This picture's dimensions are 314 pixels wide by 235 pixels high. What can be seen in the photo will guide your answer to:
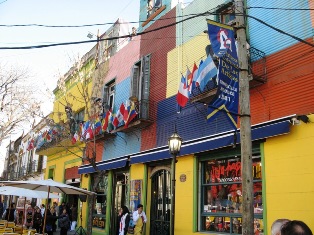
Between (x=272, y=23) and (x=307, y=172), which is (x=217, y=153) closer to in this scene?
(x=307, y=172)

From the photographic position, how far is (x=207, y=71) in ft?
29.7

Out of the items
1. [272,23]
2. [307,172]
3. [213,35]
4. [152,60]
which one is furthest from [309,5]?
[152,60]

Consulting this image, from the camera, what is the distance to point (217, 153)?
1105 cm

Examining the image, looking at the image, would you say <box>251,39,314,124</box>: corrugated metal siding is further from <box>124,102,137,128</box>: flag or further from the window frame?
<box>124,102,137,128</box>: flag

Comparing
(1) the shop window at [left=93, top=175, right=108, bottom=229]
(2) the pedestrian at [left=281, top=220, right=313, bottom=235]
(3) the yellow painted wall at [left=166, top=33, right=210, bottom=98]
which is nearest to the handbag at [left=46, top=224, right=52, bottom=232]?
(1) the shop window at [left=93, top=175, right=108, bottom=229]

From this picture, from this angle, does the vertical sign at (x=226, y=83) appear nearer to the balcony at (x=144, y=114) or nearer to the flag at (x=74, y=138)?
the balcony at (x=144, y=114)

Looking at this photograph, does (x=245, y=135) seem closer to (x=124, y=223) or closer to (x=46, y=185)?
(x=46, y=185)

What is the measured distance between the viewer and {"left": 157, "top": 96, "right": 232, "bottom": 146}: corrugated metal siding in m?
11.2

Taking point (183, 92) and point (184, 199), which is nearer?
point (183, 92)

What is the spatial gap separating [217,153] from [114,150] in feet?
23.1

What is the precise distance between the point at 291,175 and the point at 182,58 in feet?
21.0

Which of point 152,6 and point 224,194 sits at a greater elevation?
point 152,6

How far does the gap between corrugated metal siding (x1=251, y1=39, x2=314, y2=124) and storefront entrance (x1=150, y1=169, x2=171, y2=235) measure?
464cm

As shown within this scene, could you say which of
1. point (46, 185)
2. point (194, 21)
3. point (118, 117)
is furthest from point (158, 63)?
point (46, 185)
